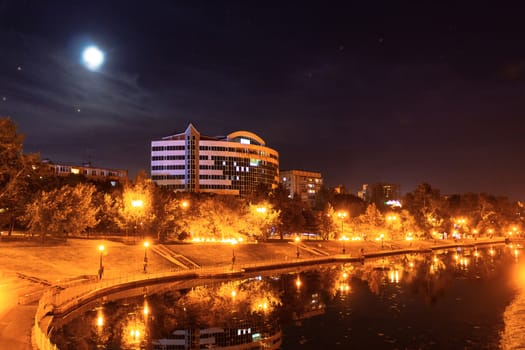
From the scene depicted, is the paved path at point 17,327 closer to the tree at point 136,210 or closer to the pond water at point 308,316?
the pond water at point 308,316

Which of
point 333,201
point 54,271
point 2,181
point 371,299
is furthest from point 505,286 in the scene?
point 333,201

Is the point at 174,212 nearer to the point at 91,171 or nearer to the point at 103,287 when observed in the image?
the point at 103,287

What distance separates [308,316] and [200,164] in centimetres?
11437

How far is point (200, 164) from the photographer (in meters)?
148

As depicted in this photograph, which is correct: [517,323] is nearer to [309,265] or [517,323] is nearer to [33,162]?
[309,265]

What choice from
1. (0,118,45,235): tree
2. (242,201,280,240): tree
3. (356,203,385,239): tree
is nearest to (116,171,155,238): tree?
(0,118,45,235): tree

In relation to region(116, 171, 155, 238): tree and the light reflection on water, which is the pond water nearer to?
the light reflection on water

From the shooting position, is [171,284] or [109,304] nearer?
[109,304]

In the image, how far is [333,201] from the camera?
5379 inches

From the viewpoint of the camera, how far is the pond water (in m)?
29.5

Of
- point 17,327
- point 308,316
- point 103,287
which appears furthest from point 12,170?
point 308,316

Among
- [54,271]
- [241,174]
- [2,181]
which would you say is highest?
[241,174]

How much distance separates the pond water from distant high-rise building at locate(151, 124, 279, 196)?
91.8 meters

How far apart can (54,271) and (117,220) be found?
985 inches
